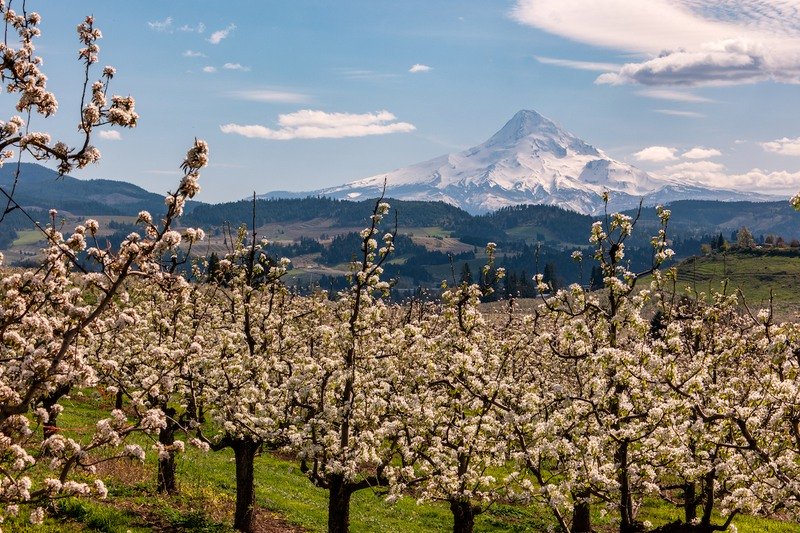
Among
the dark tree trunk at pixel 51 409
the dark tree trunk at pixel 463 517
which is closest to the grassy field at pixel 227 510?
the dark tree trunk at pixel 51 409

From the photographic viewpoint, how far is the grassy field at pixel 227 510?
21.8 m

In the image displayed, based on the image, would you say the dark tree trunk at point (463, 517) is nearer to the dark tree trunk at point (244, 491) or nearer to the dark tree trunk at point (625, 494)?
the dark tree trunk at point (625, 494)

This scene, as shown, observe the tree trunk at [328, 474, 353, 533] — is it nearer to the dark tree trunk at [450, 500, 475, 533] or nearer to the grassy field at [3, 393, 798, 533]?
the grassy field at [3, 393, 798, 533]

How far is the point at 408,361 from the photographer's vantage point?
24844mm

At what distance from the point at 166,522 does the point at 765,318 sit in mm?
21535

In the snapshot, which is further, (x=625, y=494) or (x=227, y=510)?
(x=227, y=510)

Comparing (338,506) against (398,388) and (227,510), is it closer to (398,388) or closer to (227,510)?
(398,388)

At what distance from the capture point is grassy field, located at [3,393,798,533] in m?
21.8

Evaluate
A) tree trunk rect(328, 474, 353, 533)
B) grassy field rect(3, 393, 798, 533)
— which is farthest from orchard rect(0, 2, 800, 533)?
grassy field rect(3, 393, 798, 533)

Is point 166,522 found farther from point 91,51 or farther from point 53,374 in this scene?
point 91,51

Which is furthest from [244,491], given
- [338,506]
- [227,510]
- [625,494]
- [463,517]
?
[625,494]

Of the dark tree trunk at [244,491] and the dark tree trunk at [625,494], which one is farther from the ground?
the dark tree trunk at [625,494]

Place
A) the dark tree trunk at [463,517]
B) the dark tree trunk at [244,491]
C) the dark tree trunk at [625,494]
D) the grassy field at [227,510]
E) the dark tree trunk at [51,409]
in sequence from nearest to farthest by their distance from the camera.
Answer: the dark tree trunk at [51,409], the dark tree trunk at [625,494], the grassy field at [227,510], the dark tree trunk at [463,517], the dark tree trunk at [244,491]

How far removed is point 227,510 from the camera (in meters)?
29.6
